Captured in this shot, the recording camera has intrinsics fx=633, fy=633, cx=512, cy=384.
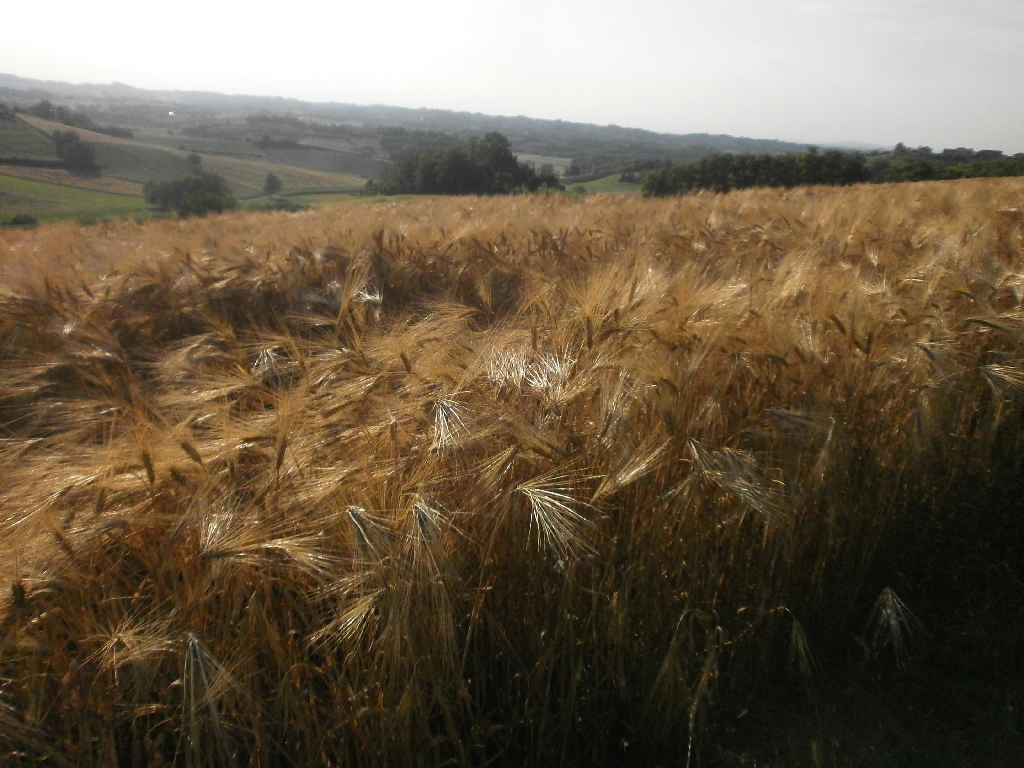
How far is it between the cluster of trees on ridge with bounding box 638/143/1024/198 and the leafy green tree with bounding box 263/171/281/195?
728 cm

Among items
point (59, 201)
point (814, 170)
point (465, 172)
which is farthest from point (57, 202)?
point (814, 170)

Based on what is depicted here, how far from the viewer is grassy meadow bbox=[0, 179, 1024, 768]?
1.47 m

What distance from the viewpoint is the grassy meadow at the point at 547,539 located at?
147cm

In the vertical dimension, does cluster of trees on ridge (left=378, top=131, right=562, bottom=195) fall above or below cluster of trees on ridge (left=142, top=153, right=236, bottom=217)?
above

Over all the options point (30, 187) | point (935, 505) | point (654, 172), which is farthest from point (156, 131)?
point (935, 505)

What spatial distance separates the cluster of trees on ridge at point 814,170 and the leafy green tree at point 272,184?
728 centimetres

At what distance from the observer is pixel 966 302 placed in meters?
2.57

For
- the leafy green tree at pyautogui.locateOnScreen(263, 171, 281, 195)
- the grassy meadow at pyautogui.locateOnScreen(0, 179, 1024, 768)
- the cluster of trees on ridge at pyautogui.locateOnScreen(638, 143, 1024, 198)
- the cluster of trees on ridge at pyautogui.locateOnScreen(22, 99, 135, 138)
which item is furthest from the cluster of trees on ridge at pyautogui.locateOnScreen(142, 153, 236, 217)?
the cluster of trees on ridge at pyautogui.locateOnScreen(638, 143, 1024, 198)

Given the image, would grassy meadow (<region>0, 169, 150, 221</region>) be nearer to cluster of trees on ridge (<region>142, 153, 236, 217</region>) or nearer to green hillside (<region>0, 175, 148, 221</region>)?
green hillside (<region>0, 175, 148, 221</region>)

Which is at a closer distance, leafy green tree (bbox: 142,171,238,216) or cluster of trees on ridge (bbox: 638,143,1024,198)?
leafy green tree (bbox: 142,171,238,216)

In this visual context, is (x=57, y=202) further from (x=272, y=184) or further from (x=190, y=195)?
(x=272, y=184)

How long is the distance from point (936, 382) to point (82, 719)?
2635 millimetres

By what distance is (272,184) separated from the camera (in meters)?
13.0

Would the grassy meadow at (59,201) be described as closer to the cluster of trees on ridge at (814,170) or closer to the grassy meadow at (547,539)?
the grassy meadow at (547,539)
